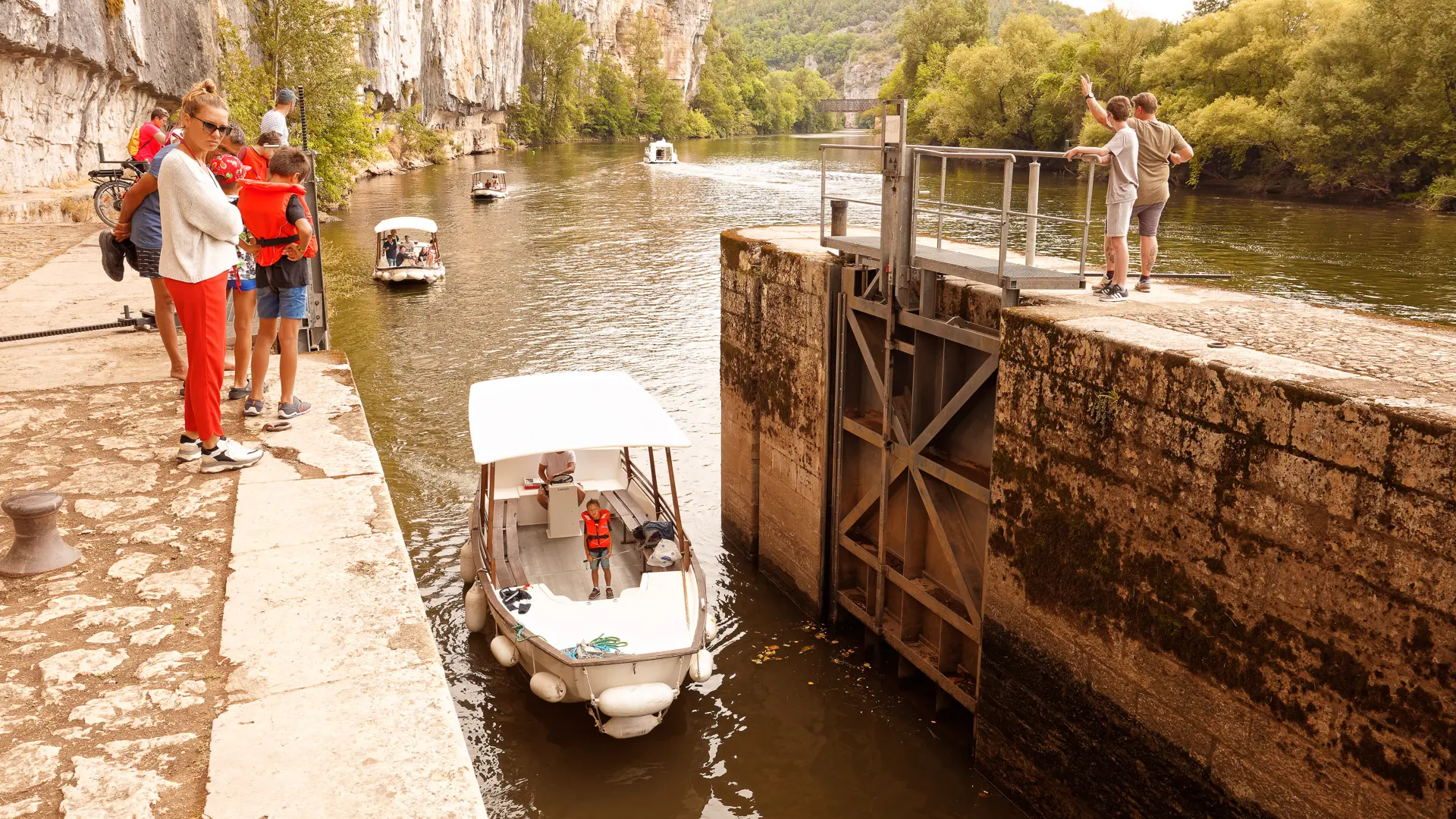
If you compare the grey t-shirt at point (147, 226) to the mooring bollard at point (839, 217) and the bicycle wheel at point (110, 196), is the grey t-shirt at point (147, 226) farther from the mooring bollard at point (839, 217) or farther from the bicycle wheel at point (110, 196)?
the bicycle wheel at point (110, 196)

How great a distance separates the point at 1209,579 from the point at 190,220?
6.19 m

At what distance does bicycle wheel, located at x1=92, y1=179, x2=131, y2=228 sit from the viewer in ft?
55.4

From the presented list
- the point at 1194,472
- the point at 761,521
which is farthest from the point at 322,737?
the point at 761,521

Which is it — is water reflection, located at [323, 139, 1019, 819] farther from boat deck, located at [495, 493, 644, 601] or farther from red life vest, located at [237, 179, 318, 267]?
red life vest, located at [237, 179, 318, 267]

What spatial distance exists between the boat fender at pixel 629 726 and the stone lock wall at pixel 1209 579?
249 centimetres

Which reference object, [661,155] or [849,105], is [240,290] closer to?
[849,105]

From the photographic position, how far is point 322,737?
13.7 feet

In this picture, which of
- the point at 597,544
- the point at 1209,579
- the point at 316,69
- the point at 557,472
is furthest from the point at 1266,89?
the point at 1209,579

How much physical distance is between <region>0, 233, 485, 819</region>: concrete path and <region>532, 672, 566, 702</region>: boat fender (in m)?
2.28

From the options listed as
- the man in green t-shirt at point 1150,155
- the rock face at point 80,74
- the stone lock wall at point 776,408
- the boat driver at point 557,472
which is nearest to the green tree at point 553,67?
the rock face at point 80,74

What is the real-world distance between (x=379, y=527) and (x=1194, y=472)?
15.0ft

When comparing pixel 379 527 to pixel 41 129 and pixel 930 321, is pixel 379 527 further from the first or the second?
pixel 41 129

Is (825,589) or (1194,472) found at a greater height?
(1194,472)

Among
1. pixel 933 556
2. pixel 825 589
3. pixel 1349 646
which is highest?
pixel 1349 646
